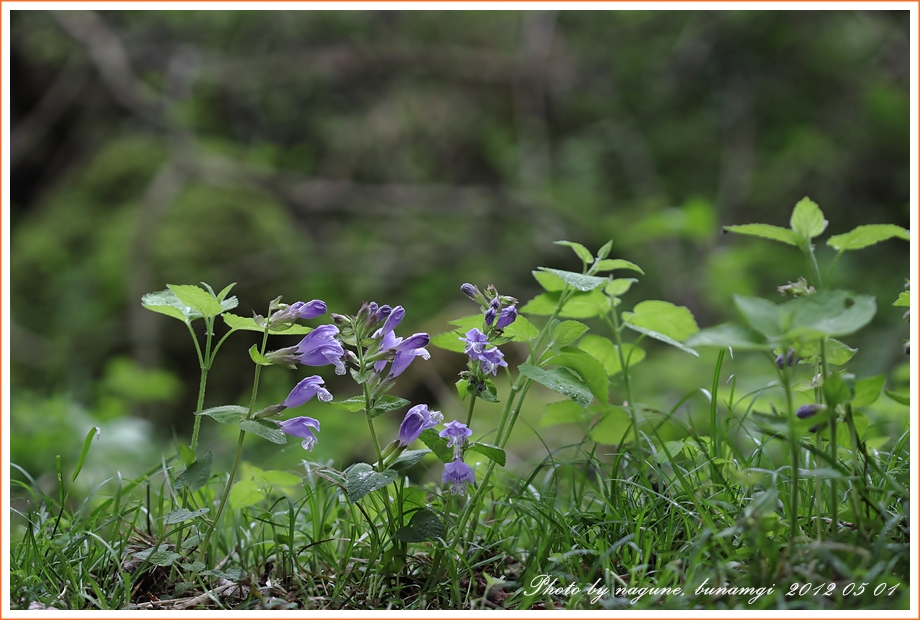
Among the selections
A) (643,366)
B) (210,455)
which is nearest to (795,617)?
(210,455)

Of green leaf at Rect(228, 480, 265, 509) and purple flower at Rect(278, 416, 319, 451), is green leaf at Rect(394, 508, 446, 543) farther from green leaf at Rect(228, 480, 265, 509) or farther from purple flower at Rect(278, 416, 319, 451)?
green leaf at Rect(228, 480, 265, 509)

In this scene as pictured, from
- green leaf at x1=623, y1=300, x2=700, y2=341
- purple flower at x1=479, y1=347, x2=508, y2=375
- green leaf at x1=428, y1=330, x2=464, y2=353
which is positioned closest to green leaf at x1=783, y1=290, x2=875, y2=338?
green leaf at x1=623, y1=300, x2=700, y2=341

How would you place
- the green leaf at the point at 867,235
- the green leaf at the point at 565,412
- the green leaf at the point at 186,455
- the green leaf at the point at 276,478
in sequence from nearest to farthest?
the green leaf at the point at 867,235
the green leaf at the point at 186,455
the green leaf at the point at 276,478
the green leaf at the point at 565,412

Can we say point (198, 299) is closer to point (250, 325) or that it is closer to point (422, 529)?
point (250, 325)

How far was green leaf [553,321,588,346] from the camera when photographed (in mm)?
1240

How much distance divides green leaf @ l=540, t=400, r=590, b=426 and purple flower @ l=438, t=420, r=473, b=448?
0.36 meters

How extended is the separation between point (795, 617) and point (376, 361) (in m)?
0.79

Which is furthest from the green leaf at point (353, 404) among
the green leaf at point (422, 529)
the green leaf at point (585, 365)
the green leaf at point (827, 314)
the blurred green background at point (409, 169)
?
the blurred green background at point (409, 169)

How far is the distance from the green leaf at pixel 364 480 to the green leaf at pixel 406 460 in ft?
0.12

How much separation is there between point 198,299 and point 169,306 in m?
0.10

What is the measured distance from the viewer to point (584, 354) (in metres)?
1.23

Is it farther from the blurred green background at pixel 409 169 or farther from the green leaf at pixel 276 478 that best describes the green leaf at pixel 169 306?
the blurred green background at pixel 409 169

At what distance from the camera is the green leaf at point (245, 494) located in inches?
55.9

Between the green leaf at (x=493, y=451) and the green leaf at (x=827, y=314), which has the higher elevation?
the green leaf at (x=827, y=314)
